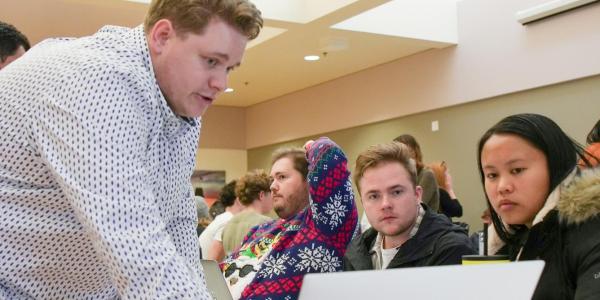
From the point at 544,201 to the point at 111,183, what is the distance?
3.53 ft

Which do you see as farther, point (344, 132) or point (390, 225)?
point (344, 132)

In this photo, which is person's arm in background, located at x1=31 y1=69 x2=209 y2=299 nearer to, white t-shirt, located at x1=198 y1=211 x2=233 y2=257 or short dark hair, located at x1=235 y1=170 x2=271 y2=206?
short dark hair, located at x1=235 y1=170 x2=271 y2=206

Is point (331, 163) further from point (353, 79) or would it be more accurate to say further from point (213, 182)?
point (213, 182)

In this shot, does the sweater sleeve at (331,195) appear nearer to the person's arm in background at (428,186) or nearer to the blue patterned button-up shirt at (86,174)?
the blue patterned button-up shirt at (86,174)

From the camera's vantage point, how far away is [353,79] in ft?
27.9

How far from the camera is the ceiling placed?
5.91m

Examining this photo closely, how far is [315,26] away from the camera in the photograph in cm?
623

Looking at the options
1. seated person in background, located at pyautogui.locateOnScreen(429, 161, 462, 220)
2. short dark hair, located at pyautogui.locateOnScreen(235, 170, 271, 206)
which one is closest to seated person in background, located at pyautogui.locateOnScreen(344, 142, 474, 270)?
short dark hair, located at pyautogui.locateOnScreen(235, 170, 271, 206)

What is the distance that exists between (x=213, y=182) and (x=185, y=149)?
941 cm

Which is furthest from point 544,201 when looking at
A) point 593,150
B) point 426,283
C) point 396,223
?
point 426,283

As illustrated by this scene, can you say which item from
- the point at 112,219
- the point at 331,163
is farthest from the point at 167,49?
the point at 331,163

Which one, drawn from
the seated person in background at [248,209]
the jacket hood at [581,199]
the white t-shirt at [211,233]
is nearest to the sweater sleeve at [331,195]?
the jacket hood at [581,199]

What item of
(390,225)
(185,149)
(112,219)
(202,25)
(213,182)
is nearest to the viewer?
(112,219)

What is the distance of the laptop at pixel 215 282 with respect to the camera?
65.4 inches
